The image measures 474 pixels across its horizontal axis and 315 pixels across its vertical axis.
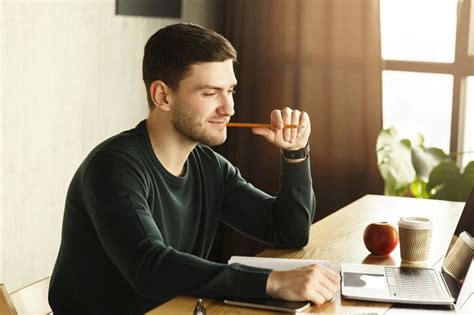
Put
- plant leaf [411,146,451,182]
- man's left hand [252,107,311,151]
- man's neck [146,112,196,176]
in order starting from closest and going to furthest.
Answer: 1. man's neck [146,112,196,176]
2. man's left hand [252,107,311,151]
3. plant leaf [411,146,451,182]

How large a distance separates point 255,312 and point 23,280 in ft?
5.71

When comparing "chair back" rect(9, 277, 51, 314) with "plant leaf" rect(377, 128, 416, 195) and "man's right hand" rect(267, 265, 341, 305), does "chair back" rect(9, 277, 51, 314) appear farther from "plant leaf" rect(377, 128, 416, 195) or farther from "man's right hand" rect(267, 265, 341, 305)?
"plant leaf" rect(377, 128, 416, 195)

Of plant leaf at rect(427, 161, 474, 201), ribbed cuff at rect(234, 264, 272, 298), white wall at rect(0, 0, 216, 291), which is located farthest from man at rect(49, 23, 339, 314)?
plant leaf at rect(427, 161, 474, 201)

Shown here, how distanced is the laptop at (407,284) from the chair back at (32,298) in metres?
0.65

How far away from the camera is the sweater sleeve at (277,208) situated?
2170 millimetres

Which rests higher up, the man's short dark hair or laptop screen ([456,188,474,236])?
the man's short dark hair

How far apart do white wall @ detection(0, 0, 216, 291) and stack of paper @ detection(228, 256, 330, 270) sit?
4.35 ft

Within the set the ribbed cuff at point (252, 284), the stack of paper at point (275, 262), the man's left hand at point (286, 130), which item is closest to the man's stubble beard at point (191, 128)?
the man's left hand at point (286, 130)

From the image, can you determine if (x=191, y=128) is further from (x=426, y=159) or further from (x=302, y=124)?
(x=426, y=159)

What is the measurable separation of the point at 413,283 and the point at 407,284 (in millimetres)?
Answer: 17

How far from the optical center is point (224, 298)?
5.60ft

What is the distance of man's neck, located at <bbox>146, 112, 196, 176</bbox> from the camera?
2.02 meters

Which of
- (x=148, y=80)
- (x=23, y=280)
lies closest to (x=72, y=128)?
(x=23, y=280)

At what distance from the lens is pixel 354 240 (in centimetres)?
226
